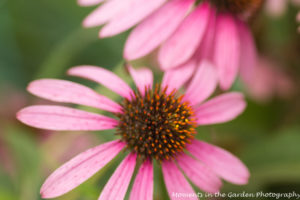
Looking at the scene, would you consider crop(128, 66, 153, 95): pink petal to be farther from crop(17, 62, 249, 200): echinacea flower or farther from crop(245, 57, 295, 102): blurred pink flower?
crop(245, 57, 295, 102): blurred pink flower

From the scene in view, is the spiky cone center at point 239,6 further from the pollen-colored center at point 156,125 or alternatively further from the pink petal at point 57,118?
the pink petal at point 57,118

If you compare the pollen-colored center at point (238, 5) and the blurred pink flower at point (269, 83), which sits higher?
the pollen-colored center at point (238, 5)

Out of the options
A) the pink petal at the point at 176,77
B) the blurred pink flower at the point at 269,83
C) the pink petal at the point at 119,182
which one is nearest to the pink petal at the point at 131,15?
the pink petal at the point at 176,77

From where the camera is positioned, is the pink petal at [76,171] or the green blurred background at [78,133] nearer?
the pink petal at [76,171]

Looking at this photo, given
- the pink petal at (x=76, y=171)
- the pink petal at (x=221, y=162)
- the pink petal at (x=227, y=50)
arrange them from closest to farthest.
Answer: the pink petal at (x=76, y=171) < the pink petal at (x=221, y=162) < the pink petal at (x=227, y=50)

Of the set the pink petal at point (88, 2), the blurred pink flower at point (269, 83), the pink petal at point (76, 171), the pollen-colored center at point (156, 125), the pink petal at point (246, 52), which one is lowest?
the pink petal at point (76, 171)

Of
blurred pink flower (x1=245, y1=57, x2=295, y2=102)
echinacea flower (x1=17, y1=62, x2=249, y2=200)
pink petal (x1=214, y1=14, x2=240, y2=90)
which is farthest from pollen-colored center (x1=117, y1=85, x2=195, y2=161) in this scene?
blurred pink flower (x1=245, y1=57, x2=295, y2=102)

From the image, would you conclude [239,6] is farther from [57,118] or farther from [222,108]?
[57,118]
